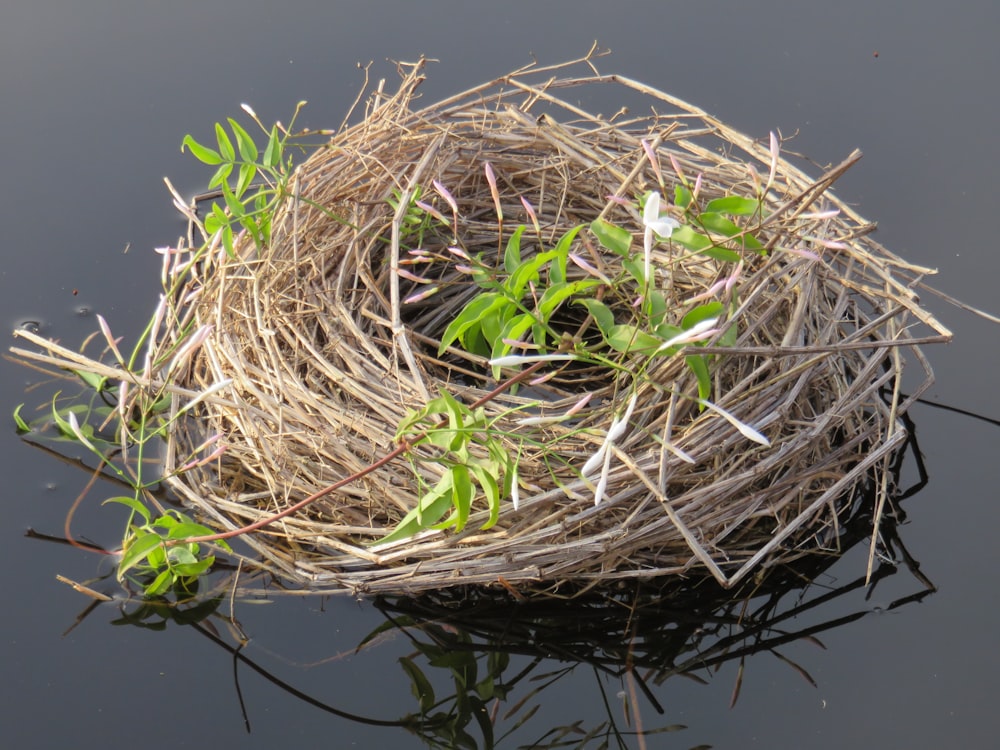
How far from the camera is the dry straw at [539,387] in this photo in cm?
115

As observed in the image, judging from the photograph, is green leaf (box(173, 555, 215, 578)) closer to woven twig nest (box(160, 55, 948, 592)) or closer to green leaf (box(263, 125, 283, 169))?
woven twig nest (box(160, 55, 948, 592))

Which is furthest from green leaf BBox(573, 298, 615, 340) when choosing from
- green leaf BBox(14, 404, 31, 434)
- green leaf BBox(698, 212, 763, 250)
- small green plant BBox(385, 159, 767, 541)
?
green leaf BBox(14, 404, 31, 434)

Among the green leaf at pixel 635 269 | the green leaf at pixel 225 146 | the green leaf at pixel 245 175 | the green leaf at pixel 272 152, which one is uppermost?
the green leaf at pixel 272 152

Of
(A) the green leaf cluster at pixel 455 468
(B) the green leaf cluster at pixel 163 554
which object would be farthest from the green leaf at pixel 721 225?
(B) the green leaf cluster at pixel 163 554

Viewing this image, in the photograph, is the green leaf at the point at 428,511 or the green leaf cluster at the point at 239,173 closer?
the green leaf at the point at 428,511

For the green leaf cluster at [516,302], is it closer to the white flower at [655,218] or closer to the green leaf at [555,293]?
the green leaf at [555,293]

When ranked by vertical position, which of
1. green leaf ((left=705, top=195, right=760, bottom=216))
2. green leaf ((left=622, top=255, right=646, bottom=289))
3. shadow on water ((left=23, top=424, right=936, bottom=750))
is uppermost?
green leaf ((left=705, top=195, right=760, bottom=216))

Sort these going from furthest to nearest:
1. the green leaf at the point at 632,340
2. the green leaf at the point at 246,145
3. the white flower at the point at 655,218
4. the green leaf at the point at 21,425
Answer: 1. the green leaf at the point at 21,425
2. the green leaf at the point at 246,145
3. the green leaf at the point at 632,340
4. the white flower at the point at 655,218

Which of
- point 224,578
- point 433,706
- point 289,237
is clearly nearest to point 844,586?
point 433,706

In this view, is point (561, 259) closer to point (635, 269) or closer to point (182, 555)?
point (635, 269)

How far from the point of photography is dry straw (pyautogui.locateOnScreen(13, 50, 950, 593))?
1.15 meters

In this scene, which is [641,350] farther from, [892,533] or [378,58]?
[378,58]

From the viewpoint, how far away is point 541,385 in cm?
135

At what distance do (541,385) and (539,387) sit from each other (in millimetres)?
17
